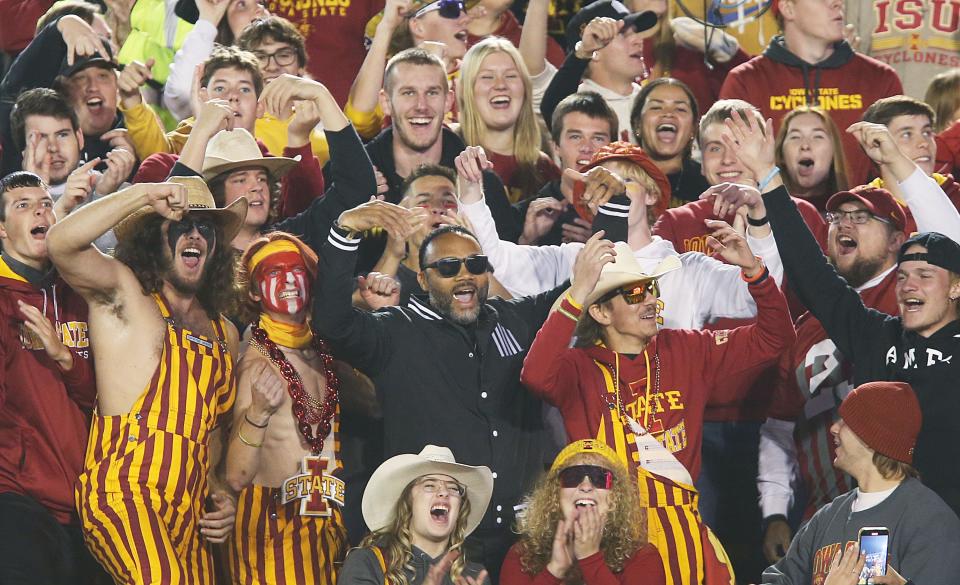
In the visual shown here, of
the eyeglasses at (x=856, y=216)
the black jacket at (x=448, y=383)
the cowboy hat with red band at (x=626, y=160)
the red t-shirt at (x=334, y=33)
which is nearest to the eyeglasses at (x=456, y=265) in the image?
the black jacket at (x=448, y=383)

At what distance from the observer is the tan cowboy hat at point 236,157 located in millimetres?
7910

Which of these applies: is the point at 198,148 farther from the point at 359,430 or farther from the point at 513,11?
the point at 513,11

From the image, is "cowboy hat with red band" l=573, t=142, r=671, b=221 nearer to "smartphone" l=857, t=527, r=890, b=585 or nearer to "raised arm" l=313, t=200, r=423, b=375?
"raised arm" l=313, t=200, r=423, b=375

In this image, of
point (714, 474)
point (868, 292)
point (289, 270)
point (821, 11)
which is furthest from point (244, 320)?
point (821, 11)

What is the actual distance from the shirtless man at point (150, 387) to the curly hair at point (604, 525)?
1251mm

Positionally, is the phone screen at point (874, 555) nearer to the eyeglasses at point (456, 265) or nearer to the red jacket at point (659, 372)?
the red jacket at point (659, 372)

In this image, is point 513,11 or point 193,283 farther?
point 513,11

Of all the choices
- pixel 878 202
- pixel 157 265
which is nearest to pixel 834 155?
pixel 878 202

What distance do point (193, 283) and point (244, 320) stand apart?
47 centimetres

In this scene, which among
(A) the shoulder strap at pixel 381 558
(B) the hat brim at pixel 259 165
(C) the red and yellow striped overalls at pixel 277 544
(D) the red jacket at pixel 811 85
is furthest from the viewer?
(D) the red jacket at pixel 811 85

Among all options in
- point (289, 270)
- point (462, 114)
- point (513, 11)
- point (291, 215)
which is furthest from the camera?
point (513, 11)

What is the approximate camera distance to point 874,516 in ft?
20.4

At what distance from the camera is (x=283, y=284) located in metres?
7.19

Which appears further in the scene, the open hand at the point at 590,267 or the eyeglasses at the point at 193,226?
the eyeglasses at the point at 193,226
